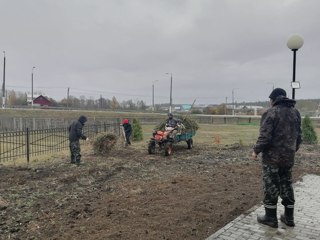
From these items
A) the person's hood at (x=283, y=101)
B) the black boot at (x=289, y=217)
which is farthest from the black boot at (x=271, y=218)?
the person's hood at (x=283, y=101)

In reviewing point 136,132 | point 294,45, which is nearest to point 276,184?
point 294,45

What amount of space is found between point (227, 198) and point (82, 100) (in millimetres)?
89403

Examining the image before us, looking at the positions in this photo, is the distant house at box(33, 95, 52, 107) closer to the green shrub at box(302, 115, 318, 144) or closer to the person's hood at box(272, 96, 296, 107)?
the green shrub at box(302, 115, 318, 144)

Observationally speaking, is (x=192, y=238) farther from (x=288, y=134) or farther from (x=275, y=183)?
(x=288, y=134)

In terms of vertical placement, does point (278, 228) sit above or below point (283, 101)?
below

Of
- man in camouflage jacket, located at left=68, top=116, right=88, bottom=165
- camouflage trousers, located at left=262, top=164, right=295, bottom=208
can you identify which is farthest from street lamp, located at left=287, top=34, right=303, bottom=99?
man in camouflage jacket, located at left=68, top=116, right=88, bottom=165

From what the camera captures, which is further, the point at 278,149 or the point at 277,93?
the point at 277,93

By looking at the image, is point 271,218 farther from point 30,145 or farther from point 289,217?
point 30,145

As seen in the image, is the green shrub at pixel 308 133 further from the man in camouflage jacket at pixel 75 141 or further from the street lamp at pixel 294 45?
the man in camouflage jacket at pixel 75 141

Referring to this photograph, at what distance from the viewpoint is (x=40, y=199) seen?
245 inches

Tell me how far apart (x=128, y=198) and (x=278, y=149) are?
2.84 m

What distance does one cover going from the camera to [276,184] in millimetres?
4602

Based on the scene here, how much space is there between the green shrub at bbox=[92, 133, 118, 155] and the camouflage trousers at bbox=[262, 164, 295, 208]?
28.2 feet

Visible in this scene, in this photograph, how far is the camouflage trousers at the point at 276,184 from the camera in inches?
180
